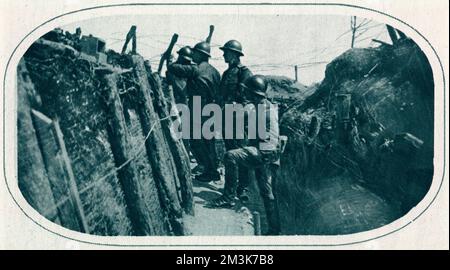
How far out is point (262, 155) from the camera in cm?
577

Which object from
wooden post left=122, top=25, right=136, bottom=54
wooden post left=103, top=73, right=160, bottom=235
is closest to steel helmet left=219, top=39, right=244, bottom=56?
wooden post left=122, top=25, right=136, bottom=54

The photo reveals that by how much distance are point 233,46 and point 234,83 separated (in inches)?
17.0

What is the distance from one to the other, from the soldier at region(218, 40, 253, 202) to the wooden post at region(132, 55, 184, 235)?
→ 77cm

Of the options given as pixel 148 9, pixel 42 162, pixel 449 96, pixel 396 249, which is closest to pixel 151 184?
pixel 42 162

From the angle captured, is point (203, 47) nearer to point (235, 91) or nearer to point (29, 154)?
point (235, 91)

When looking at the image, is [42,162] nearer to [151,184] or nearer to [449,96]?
[151,184]

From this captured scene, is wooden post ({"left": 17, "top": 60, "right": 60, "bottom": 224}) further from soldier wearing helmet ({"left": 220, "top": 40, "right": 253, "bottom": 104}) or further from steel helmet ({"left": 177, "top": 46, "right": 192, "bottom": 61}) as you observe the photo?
soldier wearing helmet ({"left": 220, "top": 40, "right": 253, "bottom": 104})

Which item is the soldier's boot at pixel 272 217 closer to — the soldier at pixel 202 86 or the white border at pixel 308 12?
the white border at pixel 308 12

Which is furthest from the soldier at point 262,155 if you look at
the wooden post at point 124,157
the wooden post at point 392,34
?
the wooden post at point 392,34

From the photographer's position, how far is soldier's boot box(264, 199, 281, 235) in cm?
568

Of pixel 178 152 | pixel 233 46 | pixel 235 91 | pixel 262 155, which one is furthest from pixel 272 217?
pixel 233 46

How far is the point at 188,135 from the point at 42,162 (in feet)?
6.51

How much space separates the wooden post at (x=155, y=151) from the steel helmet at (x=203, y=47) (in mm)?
634

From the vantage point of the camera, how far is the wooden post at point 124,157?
16.5 feet
